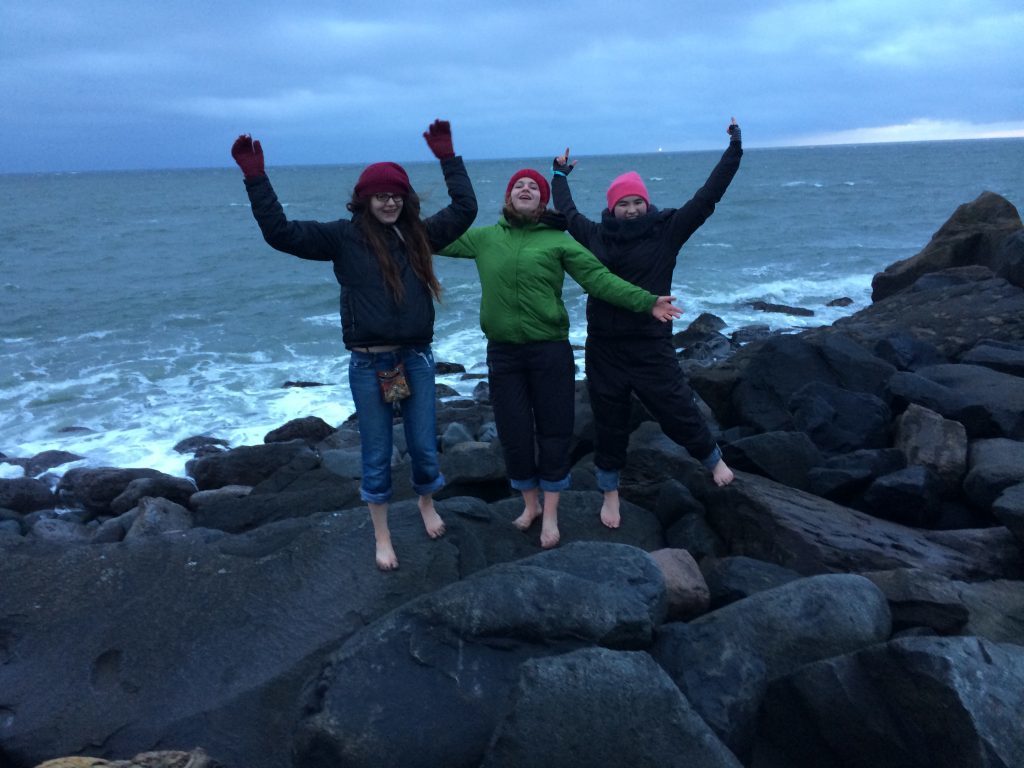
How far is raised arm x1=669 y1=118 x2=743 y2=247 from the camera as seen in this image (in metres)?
4.56

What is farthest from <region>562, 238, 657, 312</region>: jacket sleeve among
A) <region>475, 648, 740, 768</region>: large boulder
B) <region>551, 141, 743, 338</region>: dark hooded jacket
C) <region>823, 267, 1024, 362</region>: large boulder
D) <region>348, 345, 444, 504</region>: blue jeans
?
<region>823, 267, 1024, 362</region>: large boulder

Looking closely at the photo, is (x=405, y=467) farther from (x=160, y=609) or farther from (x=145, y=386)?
(x=145, y=386)

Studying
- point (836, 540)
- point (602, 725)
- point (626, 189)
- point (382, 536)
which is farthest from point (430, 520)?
point (836, 540)

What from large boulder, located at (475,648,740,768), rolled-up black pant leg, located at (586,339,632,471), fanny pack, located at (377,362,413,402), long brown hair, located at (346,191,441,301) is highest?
long brown hair, located at (346,191,441,301)

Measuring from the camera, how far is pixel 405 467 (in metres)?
6.85

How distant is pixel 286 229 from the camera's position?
12.4 ft

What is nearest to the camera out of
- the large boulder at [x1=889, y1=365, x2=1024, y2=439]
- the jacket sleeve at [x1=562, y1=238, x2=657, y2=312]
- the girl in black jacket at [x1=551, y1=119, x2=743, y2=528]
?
the jacket sleeve at [x1=562, y1=238, x2=657, y2=312]

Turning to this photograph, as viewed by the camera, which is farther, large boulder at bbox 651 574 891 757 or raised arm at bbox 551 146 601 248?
raised arm at bbox 551 146 601 248

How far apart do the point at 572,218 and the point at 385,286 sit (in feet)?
4.74

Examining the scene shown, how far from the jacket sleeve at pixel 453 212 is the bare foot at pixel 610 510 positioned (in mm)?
1782

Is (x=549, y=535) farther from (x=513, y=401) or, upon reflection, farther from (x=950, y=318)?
(x=950, y=318)

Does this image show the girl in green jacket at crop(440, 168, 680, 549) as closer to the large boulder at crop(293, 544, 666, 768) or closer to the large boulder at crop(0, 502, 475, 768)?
the large boulder at crop(0, 502, 475, 768)

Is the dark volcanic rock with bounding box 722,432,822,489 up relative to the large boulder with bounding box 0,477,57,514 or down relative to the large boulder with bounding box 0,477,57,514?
up

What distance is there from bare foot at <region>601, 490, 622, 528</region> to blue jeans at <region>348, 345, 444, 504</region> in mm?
1204
